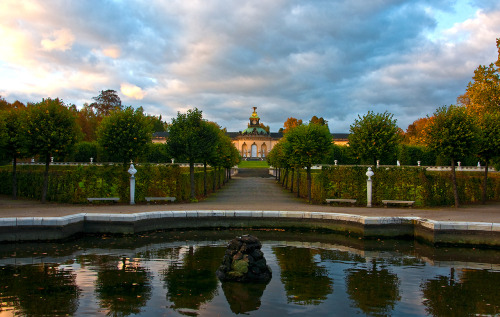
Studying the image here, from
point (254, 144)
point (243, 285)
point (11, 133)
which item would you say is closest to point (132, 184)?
point (11, 133)

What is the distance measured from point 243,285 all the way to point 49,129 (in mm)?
13557

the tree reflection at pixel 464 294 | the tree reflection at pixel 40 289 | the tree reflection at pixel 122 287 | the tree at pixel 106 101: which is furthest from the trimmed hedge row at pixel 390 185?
the tree at pixel 106 101

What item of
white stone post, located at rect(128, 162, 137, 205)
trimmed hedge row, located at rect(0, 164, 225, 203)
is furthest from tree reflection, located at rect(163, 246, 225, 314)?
trimmed hedge row, located at rect(0, 164, 225, 203)

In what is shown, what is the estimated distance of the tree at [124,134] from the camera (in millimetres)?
18734

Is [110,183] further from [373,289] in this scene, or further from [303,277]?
[373,289]

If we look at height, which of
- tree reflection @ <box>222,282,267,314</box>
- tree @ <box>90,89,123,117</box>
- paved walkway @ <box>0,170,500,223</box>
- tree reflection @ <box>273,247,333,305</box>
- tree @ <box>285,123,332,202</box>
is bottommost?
tree reflection @ <box>222,282,267,314</box>

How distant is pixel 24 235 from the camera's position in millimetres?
11219

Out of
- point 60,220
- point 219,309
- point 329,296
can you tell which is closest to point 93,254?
point 60,220

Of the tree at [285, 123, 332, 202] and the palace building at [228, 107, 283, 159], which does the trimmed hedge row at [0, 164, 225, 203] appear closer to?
the tree at [285, 123, 332, 202]

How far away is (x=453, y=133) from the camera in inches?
674

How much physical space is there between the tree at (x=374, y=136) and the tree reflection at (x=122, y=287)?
13.8 m

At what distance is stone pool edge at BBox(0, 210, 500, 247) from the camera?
36.9 ft

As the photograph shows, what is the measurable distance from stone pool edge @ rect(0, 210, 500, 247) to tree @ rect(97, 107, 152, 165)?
6.77 meters

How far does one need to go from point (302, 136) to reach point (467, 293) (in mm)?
13242
